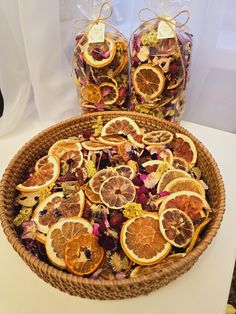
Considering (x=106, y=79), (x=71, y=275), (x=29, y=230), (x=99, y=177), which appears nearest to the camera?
(x=71, y=275)

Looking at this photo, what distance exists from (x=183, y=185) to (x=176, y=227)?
0.12 metres

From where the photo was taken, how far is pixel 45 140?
36.0 inches

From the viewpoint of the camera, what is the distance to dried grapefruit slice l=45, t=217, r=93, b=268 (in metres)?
0.65

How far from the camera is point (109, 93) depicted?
95 centimetres

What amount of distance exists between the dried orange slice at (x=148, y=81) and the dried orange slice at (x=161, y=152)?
15cm

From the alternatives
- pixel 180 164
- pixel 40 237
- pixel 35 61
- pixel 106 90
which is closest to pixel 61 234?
pixel 40 237

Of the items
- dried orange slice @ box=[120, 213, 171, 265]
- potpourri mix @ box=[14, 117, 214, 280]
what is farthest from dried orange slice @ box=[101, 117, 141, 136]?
dried orange slice @ box=[120, 213, 171, 265]

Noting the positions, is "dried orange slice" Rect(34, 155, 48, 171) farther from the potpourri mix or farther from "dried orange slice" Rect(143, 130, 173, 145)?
"dried orange slice" Rect(143, 130, 173, 145)

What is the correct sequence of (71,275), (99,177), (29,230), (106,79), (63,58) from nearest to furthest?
(71,275) → (29,230) → (99,177) → (106,79) → (63,58)

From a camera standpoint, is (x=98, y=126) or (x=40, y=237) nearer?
(x=40, y=237)

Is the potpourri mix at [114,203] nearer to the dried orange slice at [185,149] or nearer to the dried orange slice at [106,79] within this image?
the dried orange slice at [185,149]

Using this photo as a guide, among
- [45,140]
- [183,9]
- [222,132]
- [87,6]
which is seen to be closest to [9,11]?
[87,6]

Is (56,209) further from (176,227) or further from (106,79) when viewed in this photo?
(106,79)

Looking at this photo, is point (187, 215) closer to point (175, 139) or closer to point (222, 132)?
point (175, 139)
